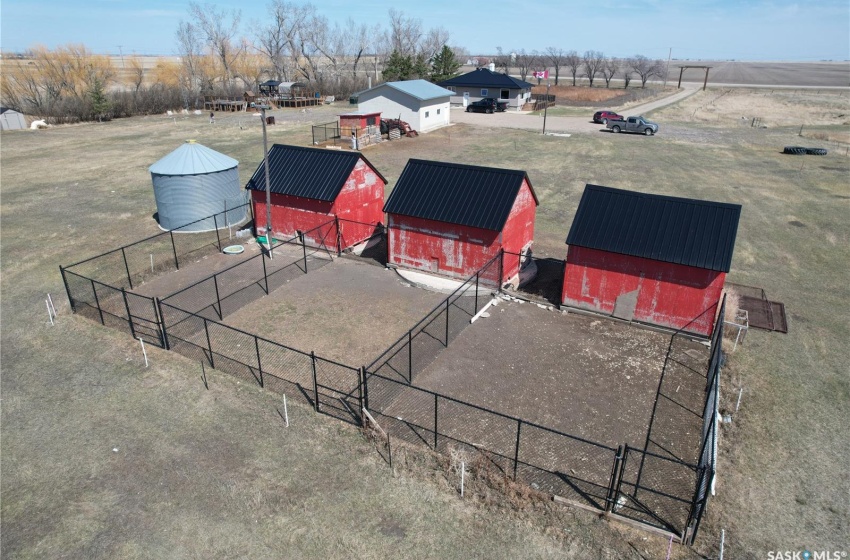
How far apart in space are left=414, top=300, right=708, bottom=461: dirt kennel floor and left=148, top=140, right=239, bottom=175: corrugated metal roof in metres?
16.4

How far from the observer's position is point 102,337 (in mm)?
17203

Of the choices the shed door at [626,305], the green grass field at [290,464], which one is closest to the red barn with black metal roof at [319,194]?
the green grass field at [290,464]

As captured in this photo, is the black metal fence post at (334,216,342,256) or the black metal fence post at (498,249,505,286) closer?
the black metal fence post at (498,249,505,286)

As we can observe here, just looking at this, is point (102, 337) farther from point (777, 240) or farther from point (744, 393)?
point (777, 240)

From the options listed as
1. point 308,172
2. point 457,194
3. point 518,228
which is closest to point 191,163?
point 308,172

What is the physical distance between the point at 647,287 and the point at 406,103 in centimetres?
4051

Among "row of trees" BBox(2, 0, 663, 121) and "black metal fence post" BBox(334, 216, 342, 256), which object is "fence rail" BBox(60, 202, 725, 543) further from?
"row of trees" BBox(2, 0, 663, 121)

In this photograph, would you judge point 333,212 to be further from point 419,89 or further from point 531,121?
point 531,121

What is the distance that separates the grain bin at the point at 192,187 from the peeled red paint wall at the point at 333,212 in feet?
8.33

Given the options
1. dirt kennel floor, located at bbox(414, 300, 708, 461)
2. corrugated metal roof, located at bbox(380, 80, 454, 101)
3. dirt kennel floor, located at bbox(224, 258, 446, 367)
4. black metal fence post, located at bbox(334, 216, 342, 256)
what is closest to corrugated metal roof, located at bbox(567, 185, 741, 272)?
dirt kennel floor, located at bbox(414, 300, 708, 461)

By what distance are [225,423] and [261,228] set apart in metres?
14.3

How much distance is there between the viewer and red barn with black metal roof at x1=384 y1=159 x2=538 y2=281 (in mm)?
19906

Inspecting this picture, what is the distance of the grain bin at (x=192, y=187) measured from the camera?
25.5m

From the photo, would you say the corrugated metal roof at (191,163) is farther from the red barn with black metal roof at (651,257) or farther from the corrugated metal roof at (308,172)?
the red barn with black metal roof at (651,257)
